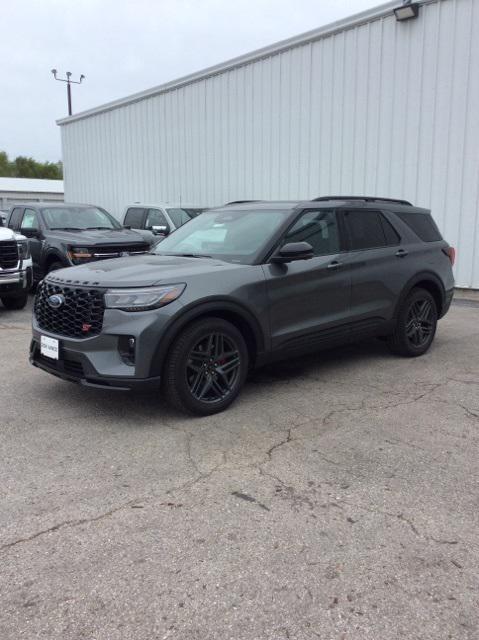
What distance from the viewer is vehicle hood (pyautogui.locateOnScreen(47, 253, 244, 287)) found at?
4509mm

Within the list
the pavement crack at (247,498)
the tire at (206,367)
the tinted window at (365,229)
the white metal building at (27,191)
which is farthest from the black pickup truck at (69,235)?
the white metal building at (27,191)

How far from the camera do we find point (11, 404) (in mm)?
5059

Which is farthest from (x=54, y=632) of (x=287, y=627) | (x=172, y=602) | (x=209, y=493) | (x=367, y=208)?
(x=367, y=208)

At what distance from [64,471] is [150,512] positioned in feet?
2.66

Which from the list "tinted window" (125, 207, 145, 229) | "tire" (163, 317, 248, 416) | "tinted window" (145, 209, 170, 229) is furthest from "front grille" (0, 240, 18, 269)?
"tire" (163, 317, 248, 416)

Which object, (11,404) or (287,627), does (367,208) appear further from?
(287,627)

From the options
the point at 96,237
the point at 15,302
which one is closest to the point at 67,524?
the point at 96,237

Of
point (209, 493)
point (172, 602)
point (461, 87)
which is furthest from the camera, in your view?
point (461, 87)

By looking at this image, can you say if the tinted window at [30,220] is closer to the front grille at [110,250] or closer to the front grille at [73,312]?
the front grille at [110,250]

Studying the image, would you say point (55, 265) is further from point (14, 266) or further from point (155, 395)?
point (155, 395)

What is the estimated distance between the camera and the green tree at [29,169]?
9581 centimetres

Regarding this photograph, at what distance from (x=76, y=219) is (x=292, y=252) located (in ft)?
24.6

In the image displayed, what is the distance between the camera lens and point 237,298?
4766 mm

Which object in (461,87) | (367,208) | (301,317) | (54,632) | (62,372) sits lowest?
(54,632)
